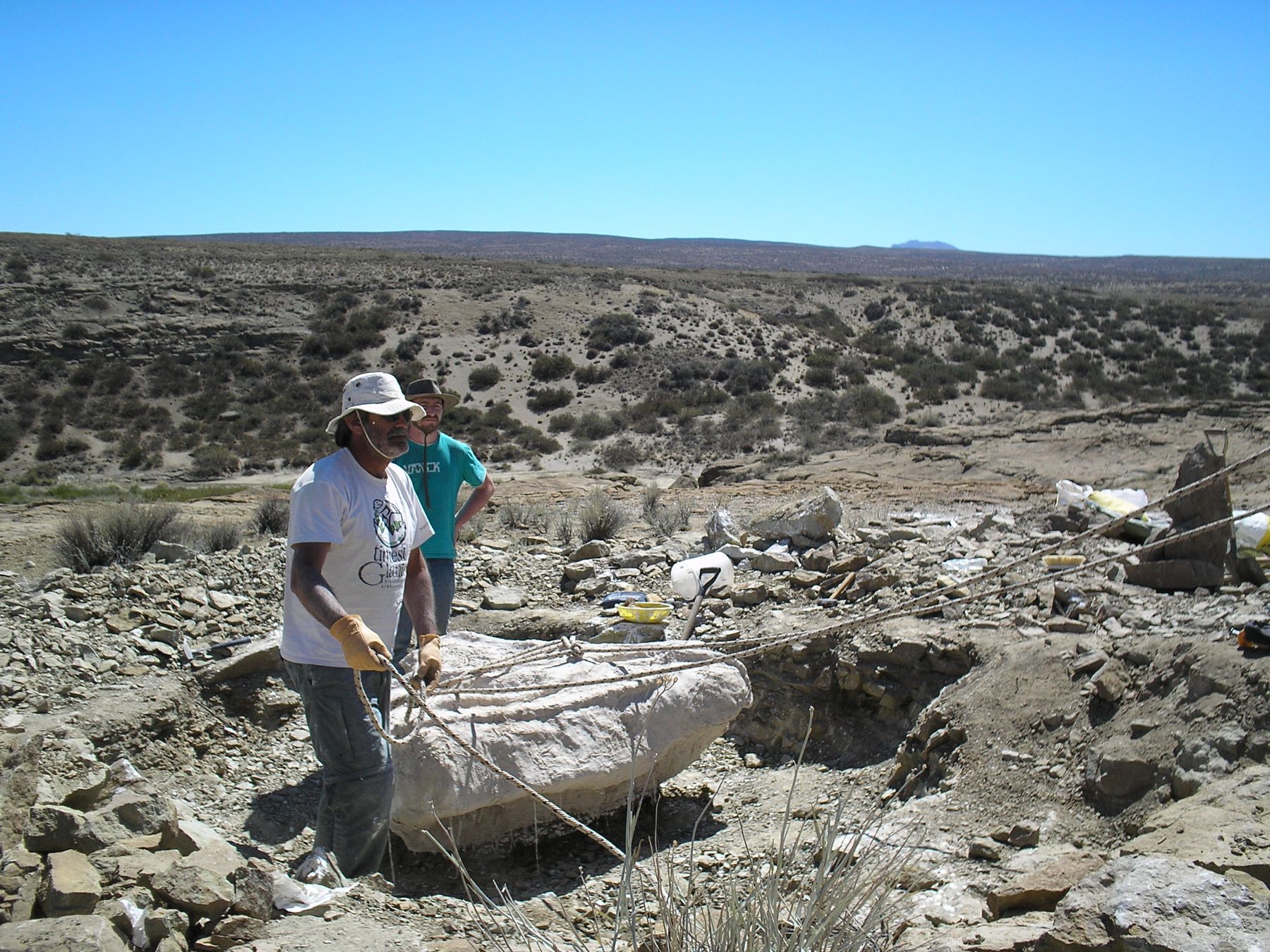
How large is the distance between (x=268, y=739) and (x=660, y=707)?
7.57 feet

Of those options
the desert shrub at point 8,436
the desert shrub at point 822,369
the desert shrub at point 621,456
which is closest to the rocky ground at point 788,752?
the desert shrub at point 621,456

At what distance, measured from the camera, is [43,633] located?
535cm

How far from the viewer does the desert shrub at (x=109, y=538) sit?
7.84 meters

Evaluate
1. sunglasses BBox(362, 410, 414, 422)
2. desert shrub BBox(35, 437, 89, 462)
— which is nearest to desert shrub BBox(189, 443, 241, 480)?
desert shrub BBox(35, 437, 89, 462)

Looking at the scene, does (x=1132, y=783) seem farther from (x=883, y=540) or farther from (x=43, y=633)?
(x=43, y=633)

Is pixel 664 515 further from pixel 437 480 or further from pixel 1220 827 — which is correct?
pixel 1220 827

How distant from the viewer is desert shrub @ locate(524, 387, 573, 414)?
28766 mm

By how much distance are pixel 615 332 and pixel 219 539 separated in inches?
1021

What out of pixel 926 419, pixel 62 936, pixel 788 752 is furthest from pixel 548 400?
pixel 62 936

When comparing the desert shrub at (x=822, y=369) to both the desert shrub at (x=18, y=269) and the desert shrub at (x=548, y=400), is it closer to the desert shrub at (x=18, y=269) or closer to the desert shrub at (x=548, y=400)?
the desert shrub at (x=548, y=400)

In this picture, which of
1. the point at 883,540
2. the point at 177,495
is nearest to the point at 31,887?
the point at 883,540

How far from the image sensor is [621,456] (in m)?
22.7

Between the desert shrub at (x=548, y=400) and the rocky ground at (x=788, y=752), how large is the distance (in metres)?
21.0

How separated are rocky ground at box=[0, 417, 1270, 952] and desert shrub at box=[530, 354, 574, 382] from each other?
23.5m
